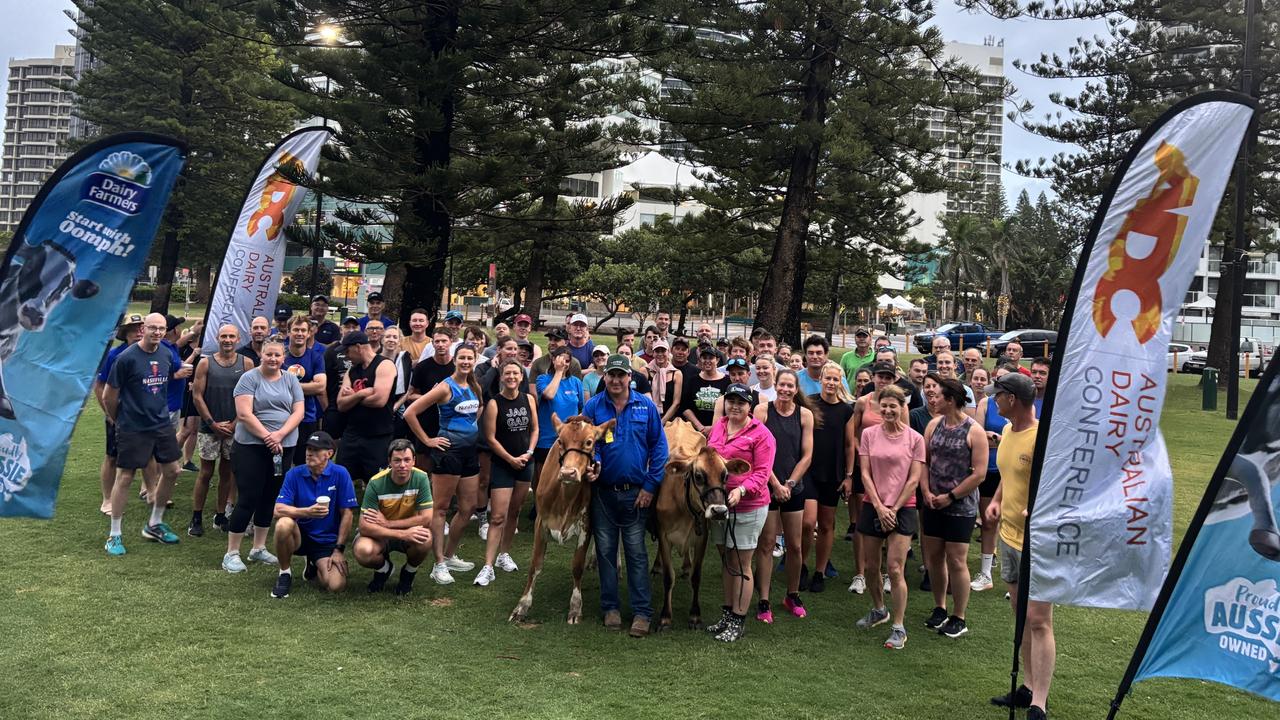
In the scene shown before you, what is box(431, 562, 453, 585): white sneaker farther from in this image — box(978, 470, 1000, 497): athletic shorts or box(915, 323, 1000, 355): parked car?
box(915, 323, 1000, 355): parked car

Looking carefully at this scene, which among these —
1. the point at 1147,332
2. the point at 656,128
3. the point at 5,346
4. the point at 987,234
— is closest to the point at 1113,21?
the point at 656,128

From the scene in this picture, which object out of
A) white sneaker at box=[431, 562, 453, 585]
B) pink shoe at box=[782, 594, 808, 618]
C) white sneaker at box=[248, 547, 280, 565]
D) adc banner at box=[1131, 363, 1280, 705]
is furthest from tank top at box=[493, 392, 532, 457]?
adc banner at box=[1131, 363, 1280, 705]

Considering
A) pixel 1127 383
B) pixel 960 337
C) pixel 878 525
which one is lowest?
pixel 878 525

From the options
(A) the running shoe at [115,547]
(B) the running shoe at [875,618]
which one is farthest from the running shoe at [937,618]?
(A) the running shoe at [115,547]

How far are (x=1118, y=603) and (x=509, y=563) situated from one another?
4.02m

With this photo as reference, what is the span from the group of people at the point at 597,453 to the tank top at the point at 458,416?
0.01 metres

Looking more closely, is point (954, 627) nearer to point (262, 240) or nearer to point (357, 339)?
point (357, 339)

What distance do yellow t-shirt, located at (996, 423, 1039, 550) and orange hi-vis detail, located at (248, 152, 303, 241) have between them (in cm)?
797

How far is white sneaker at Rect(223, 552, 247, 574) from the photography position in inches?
234

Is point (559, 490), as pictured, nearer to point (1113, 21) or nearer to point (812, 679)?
point (812, 679)

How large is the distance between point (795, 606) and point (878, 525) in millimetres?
885

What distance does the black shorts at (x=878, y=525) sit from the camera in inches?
204

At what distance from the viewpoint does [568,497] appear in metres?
5.28

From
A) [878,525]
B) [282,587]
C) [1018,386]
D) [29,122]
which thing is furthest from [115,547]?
[29,122]
